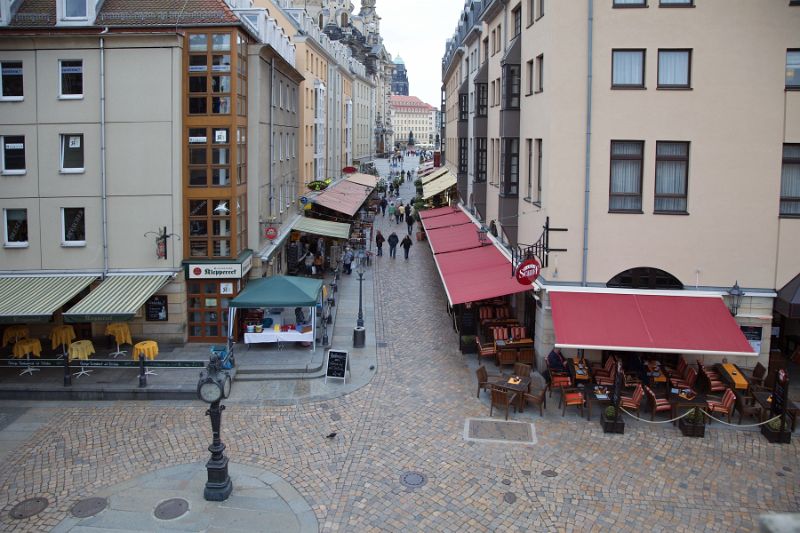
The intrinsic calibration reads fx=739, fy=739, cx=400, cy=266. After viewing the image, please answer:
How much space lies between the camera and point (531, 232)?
22.7 meters

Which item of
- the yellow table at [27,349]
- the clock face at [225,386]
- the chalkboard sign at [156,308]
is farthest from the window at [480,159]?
the clock face at [225,386]

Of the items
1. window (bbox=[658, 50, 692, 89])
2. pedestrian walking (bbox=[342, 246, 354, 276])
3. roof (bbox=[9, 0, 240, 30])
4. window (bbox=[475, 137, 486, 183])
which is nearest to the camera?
window (bbox=[658, 50, 692, 89])

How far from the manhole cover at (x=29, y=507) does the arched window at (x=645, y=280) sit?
14.4 meters

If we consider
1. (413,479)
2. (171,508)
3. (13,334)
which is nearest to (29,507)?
(171,508)

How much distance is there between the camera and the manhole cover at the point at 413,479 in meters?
14.5

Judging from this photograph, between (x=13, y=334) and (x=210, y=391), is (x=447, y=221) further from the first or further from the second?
(x=210, y=391)

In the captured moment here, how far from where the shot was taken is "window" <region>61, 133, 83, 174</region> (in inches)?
896

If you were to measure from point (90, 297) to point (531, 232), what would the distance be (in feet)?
42.9

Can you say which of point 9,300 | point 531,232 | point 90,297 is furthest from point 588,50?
point 9,300

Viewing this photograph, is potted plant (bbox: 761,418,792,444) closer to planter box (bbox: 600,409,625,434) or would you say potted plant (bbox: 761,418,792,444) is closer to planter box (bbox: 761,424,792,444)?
planter box (bbox: 761,424,792,444)

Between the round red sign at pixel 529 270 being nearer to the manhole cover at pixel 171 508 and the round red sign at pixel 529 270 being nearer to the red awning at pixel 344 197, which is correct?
the manhole cover at pixel 171 508

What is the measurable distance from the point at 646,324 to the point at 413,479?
772 cm

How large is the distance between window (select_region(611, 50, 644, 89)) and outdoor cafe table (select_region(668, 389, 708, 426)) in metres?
8.08

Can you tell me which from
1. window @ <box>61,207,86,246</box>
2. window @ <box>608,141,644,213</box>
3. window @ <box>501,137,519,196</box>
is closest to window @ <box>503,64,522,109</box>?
window @ <box>501,137,519,196</box>
